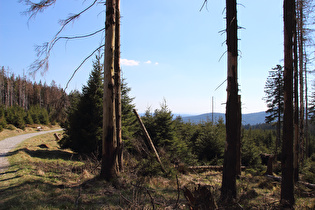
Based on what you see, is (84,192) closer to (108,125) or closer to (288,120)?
(108,125)

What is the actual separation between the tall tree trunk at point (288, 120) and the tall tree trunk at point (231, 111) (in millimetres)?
2123

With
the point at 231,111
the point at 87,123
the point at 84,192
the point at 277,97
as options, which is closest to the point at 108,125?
the point at 84,192

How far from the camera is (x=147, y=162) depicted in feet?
26.3

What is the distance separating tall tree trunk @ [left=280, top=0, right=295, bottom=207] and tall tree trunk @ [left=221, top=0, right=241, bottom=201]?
2.12 meters

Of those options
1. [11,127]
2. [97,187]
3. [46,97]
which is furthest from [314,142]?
[46,97]

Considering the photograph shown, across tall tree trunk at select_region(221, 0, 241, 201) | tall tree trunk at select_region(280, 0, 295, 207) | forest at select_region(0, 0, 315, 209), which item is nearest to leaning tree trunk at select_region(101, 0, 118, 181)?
forest at select_region(0, 0, 315, 209)

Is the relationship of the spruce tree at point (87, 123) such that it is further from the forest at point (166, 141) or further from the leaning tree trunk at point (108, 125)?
the leaning tree trunk at point (108, 125)

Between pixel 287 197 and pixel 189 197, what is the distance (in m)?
5.01

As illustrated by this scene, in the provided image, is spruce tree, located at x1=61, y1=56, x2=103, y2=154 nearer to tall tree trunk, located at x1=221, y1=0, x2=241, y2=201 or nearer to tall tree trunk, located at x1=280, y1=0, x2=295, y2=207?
tall tree trunk, located at x1=221, y1=0, x2=241, y2=201

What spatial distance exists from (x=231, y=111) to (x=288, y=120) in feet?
7.86

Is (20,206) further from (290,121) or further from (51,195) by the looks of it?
(290,121)

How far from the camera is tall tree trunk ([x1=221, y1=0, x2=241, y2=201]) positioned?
5.25 meters

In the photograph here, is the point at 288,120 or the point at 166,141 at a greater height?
the point at 288,120

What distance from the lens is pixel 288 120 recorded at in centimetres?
621
